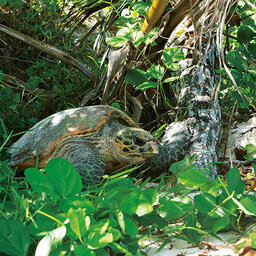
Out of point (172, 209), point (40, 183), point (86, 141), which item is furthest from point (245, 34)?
point (40, 183)

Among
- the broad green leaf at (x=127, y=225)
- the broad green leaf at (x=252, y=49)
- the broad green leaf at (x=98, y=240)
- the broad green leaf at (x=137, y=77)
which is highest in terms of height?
the broad green leaf at (x=252, y=49)

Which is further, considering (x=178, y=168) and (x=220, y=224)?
(x=178, y=168)

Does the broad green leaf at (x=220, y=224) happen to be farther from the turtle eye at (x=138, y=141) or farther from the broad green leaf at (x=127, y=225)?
the turtle eye at (x=138, y=141)

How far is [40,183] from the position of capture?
4.00ft

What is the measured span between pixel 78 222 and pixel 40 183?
0.25 metres

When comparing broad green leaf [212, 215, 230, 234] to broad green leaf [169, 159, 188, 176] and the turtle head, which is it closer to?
broad green leaf [169, 159, 188, 176]

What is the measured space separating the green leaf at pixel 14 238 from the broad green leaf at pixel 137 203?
339 millimetres

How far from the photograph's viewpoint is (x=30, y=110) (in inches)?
127

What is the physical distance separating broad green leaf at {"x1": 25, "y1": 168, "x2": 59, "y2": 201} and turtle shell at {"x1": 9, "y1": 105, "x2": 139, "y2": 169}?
118 centimetres

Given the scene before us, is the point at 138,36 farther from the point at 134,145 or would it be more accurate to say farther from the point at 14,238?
the point at 14,238

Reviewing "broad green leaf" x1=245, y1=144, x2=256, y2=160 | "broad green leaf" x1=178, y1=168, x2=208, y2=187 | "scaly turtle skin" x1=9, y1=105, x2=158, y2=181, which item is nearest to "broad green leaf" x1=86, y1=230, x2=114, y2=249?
→ "broad green leaf" x1=178, y1=168, x2=208, y2=187

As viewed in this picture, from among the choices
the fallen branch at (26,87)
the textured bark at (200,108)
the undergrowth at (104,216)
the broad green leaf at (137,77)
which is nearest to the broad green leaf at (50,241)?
the undergrowth at (104,216)

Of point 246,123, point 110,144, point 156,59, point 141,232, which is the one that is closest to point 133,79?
point 156,59

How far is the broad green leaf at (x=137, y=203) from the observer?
1.21 metres
